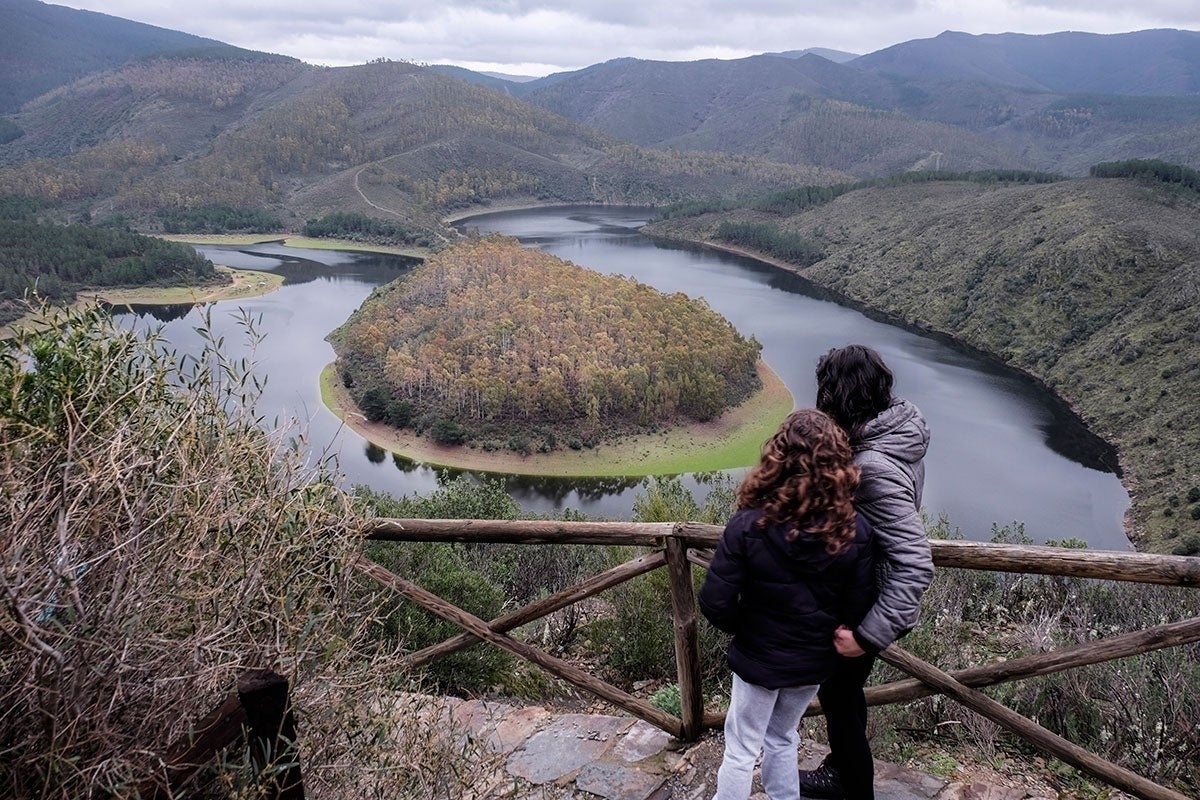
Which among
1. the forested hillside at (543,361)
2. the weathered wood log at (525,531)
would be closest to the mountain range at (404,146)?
the forested hillside at (543,361)

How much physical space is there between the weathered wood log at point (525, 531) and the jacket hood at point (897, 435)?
847mm

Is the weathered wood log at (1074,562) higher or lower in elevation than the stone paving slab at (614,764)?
higher

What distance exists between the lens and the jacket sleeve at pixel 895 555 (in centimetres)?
212

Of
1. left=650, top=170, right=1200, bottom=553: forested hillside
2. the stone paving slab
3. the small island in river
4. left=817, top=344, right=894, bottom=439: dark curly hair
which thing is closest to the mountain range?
the small island in river

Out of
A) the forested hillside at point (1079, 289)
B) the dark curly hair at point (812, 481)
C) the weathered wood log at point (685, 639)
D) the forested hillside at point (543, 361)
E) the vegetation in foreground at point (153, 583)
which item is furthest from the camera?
the forested hillside at point (543, 361)

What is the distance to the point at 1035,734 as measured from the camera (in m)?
2.48

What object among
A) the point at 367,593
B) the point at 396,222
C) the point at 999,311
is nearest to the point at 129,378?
the point at 367,593

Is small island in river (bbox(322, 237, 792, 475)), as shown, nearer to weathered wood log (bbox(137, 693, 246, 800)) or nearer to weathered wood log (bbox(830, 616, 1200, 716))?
weathered wood log (bbox(830, 616, 1200, 716))

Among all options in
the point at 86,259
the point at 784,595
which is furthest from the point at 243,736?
the point at 86,259

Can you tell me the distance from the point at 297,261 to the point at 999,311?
63202 millimetres

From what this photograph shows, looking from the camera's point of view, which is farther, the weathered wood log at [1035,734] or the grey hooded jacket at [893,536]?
the weathered wood log at [1035,734]

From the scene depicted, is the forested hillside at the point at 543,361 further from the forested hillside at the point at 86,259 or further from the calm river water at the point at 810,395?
the forested hillside at the point at 86,259

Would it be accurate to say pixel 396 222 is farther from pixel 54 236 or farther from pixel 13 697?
pixel 13 697

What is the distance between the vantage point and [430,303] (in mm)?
45656
